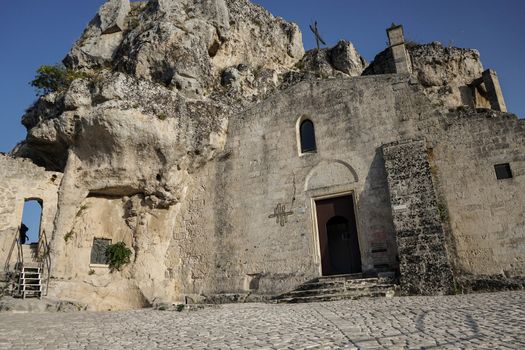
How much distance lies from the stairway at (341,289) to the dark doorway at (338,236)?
86 cm

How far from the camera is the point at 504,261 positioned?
35.0 ft

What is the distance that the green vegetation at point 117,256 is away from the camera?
13.8 metres

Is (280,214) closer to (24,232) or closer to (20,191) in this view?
(20,191)

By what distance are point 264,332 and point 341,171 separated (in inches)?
313

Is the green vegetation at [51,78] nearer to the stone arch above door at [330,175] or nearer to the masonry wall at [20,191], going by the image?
the masonry wall at [20,191]

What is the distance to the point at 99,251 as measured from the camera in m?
14.0

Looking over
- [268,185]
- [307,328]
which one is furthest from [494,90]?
[307,328]

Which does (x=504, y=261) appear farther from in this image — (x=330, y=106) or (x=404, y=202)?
(x=330, y=106)

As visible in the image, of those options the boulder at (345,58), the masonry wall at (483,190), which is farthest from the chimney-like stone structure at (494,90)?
the boulder at (345,58)

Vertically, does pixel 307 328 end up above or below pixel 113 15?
below

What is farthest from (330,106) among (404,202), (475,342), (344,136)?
(475,342)

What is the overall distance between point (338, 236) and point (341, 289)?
2.74 m

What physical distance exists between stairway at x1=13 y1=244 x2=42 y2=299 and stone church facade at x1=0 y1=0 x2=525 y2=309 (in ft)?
1.43

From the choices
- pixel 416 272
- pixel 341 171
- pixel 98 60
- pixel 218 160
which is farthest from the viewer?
pixel 98 60
